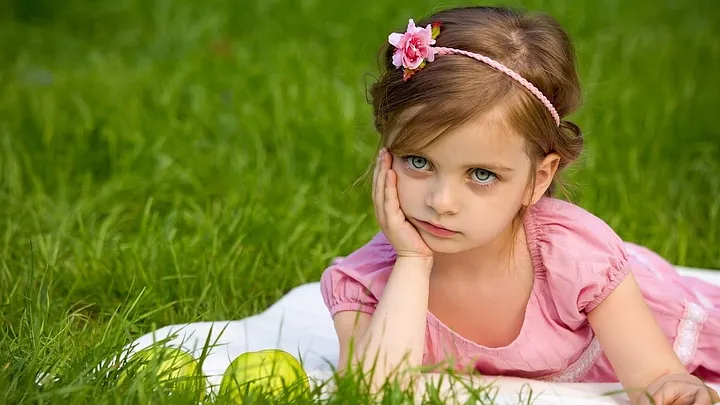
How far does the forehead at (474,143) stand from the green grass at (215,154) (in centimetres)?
39

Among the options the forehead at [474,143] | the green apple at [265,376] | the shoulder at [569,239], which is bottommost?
the green apple at [265,376]

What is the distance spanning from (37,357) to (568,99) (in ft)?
4.21

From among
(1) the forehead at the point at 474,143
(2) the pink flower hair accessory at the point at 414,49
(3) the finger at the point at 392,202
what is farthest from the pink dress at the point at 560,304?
(2) the pink flower hair accessory at the point at 414,49

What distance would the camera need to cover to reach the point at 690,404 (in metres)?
2.49

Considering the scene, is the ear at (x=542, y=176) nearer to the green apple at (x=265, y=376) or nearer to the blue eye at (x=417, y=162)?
the blue eye at (x=417, y=162)

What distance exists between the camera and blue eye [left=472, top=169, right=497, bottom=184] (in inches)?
94.1

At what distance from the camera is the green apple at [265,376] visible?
2338 mm

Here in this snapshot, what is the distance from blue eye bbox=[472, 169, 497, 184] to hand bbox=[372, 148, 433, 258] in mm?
203

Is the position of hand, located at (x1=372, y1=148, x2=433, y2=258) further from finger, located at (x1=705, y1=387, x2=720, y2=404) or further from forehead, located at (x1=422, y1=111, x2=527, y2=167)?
finger, located at (x1=705, y1=387, x2=720, y2=404)

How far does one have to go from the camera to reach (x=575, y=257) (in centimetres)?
258

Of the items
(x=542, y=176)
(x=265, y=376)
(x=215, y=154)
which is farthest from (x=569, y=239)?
(x=215, y=154)

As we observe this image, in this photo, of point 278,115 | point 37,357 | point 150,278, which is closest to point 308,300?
point 150,278

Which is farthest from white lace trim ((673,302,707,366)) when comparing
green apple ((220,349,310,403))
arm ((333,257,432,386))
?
green apple ((220,349,310,403))

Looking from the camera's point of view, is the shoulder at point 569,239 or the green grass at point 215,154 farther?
the green grass at point 215,154
